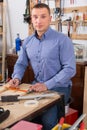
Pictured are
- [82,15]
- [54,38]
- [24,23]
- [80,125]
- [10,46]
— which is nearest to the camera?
[80,125]

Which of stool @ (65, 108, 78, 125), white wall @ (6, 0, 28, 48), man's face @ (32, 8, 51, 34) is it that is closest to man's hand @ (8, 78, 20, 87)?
man's face @ (32, 8, 51, 34)

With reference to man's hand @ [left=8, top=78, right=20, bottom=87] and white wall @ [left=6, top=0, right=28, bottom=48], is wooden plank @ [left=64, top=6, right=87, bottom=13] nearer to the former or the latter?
white wall @ [left=6, top=0, right=28, bottom=48]

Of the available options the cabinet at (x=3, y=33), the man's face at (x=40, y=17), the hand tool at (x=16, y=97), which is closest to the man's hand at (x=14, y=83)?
the hand tool at (x=16, y=97)

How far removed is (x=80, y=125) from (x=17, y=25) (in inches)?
118

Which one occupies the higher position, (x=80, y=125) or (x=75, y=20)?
(x=75, y=20)

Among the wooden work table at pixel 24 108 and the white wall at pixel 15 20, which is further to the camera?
the white wall at pixel 15 20

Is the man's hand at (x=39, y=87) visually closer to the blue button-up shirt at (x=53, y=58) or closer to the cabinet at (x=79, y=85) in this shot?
the blue button-up shirt at (x=53, y=58)

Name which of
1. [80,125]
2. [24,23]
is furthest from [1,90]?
[24,23]

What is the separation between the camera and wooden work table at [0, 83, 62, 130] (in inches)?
51.3

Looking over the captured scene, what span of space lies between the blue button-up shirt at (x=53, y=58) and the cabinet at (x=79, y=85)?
2.35ft

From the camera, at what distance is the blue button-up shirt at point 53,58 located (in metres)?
1.98

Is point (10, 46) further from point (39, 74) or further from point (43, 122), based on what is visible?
point (43, 122)

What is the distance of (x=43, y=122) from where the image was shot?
181cm

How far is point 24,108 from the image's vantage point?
4.79 ft
